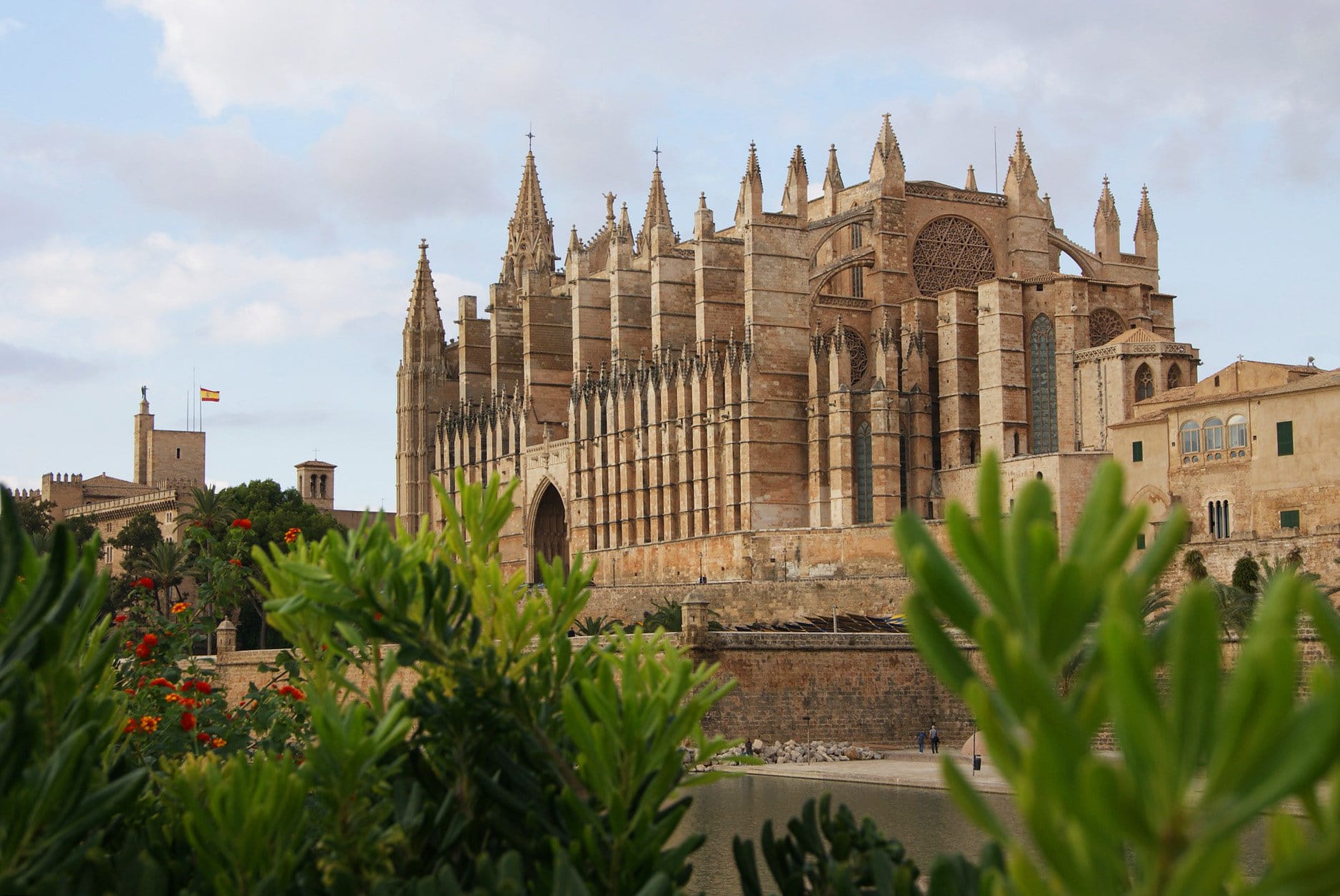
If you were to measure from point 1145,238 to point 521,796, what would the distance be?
1730 inches

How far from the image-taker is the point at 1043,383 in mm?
42156

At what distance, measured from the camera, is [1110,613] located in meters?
3.24

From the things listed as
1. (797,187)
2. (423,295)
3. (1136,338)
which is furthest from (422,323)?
(1136,338)

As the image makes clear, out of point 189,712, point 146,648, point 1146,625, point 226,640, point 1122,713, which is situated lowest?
point 226,640

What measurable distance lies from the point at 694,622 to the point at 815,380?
41.9 feet

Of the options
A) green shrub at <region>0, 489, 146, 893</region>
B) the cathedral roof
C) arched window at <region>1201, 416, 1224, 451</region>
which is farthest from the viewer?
the cathedral roof

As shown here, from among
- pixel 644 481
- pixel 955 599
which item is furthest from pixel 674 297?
pixel 955 599

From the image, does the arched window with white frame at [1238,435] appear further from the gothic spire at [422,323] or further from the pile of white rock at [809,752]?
the gothic spire at [422,323]

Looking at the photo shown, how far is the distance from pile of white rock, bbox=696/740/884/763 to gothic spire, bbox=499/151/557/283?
3348 cm

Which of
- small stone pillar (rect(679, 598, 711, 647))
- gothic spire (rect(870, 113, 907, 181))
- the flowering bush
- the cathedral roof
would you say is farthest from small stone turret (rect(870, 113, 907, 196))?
the flowering bush

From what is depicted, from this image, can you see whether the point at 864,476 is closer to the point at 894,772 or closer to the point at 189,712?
the point at 894,772

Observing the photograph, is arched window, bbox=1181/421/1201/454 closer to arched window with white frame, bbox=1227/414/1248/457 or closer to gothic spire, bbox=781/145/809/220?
arched window with white frame, bbox=1227/414/1248/457

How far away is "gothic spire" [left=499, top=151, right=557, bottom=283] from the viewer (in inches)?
2584

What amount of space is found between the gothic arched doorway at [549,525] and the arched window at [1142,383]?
71.9 ft
